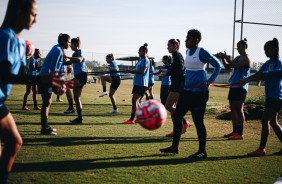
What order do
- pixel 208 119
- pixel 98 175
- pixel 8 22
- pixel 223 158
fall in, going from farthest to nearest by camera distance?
pixel 208 119, pixel 223 158, pixel 98 175, pixel 8 22

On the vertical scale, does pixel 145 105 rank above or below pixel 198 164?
above

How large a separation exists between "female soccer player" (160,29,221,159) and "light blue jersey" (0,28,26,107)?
3.28m

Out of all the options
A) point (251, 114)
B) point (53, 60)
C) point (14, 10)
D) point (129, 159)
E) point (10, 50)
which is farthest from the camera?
point (251, 114)

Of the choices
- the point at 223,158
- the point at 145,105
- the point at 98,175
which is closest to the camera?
the point at 98,175

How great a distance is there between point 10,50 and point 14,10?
49 centimetres

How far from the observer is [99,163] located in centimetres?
477

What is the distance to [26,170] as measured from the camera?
13.9 ft

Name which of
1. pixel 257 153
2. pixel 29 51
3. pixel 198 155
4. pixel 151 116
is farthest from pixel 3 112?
pixel 257 153

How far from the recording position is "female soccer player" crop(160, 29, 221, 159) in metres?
5.30

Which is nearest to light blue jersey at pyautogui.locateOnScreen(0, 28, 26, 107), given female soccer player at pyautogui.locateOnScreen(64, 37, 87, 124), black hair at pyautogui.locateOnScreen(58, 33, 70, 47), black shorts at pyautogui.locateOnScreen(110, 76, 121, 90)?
black hair at pyautogui.locateOnScreen(58, 33, 70, 47)

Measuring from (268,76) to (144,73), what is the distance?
4.83 metres

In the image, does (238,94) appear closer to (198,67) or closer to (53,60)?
(198,67)

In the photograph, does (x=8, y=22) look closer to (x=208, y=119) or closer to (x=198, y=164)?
(x=198, y=164)

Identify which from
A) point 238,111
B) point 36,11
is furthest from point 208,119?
point 36,11
